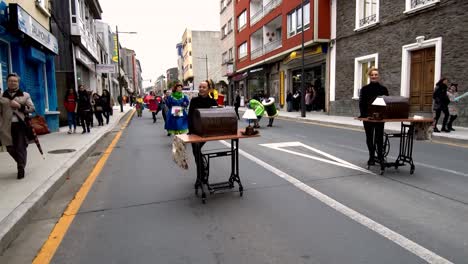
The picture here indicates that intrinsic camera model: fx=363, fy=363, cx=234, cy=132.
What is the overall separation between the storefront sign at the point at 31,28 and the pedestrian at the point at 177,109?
491 cm

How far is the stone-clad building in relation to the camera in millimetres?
13891

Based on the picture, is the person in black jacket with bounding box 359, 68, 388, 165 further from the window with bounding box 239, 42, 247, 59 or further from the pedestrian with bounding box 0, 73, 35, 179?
the window with bounding box 239, 42, 247, 59

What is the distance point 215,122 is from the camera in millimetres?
4762

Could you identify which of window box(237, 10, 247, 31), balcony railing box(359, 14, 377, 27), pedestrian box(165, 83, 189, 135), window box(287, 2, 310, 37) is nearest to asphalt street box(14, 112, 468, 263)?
pedestrian box(165, 83, 189, 135)

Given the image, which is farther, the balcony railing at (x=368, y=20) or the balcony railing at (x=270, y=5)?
the balcony railing at (x=270, y=5)

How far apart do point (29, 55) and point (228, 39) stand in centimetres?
3696

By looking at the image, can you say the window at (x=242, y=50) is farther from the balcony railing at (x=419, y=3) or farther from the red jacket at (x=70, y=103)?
the red jacket at (x=70, y=103)

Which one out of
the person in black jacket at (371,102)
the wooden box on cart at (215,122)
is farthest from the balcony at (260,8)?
the wooden box on cart at (215,122)

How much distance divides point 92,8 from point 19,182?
81.3 feet

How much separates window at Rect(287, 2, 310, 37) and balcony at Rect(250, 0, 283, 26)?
103 inches

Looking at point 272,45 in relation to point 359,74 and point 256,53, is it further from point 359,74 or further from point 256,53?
point 359,74

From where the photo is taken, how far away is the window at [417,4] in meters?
14.8

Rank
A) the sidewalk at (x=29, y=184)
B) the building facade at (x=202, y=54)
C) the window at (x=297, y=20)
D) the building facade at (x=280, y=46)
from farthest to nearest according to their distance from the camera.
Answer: the building facade at (x=202, y=54), the window at (x=297, y=20), the building facade at (x=280, y=46), the sidewalk at (x=29, y=184)

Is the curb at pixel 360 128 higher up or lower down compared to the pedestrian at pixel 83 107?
lower down
